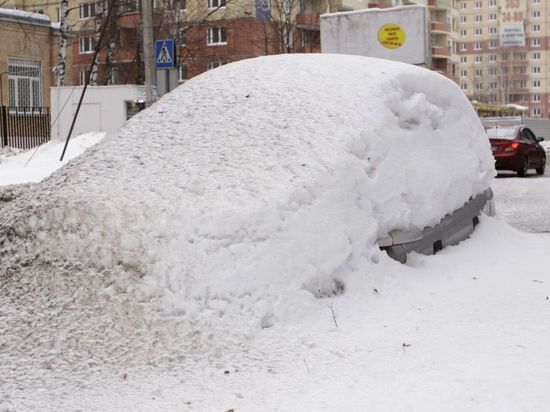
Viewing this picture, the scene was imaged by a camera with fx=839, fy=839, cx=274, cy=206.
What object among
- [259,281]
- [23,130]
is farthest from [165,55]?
[23,130]

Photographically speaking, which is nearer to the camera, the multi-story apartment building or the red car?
the red car

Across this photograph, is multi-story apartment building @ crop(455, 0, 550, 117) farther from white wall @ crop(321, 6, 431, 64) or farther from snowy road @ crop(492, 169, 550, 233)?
snowy road @ crop(492, 169, 550, 233)

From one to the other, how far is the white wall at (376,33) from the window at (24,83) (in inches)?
589

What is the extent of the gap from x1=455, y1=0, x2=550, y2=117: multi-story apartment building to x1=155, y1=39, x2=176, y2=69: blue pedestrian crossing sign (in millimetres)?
111083

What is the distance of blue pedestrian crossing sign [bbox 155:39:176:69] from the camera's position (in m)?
16.0

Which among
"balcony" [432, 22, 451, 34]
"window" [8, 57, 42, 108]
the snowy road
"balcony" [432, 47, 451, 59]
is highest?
"balcony" [432, 22, 451, 34]

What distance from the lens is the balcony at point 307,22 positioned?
160ft

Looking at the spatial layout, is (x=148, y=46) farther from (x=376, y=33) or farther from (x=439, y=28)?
(x=439, y=28)

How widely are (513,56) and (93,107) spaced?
110679 millimetres

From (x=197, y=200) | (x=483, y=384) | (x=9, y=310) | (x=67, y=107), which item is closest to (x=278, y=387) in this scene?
(x=483, y=384)

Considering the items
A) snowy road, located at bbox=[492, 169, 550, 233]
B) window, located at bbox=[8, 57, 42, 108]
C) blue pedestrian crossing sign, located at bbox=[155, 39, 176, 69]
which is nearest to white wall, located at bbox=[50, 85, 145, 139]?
blue pedestrian crossing sign, located at bbox=[155, 39, 176, 69]

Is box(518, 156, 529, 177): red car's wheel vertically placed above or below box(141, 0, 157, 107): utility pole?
below

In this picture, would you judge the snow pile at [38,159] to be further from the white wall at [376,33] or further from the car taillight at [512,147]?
the car taillight at [512,147]

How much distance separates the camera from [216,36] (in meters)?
52.8
